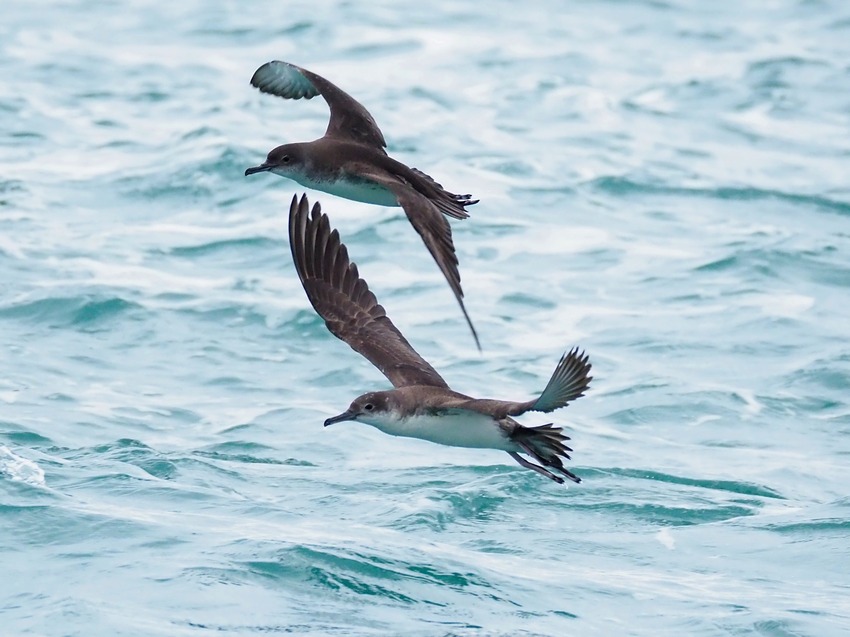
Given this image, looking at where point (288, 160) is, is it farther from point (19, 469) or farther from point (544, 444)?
point (19, 469)

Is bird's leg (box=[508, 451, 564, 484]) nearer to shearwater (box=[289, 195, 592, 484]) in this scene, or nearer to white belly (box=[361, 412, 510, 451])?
A: shearwater (box=[289, 195, 592, 484])

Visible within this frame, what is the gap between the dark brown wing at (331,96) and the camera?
33.4 ft

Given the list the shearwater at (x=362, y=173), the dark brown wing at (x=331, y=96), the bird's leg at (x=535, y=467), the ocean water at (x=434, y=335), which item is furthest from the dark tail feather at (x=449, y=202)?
the ocean water at (x=434, y=335)

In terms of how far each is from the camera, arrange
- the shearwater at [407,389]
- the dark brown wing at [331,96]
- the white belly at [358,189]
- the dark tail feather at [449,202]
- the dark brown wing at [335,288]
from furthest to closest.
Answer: the dark brown wing at [331,96] < the dark brown wing at [335,288] < the white belly at [358,189] < the dark tail feather at [449,202] < the shearwater at [407,389]

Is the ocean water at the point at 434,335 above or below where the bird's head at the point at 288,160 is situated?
below

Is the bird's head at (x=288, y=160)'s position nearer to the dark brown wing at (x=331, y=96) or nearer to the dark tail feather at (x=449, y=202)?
the dark brown wing at (x=331, y=96)

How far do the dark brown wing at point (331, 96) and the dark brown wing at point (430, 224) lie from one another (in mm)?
907

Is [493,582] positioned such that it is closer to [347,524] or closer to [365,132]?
[347,524]

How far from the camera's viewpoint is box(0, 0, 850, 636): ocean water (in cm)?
920

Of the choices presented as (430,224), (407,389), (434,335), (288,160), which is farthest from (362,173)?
(434,335)

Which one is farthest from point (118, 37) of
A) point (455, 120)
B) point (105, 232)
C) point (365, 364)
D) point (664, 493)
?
point (664, 493)

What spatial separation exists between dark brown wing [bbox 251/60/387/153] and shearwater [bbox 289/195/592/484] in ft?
2.75

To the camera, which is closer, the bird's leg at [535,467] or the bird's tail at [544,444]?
the bird's tail at [544,444]

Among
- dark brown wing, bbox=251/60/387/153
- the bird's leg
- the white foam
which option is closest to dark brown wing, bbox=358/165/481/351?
the bird's leg
